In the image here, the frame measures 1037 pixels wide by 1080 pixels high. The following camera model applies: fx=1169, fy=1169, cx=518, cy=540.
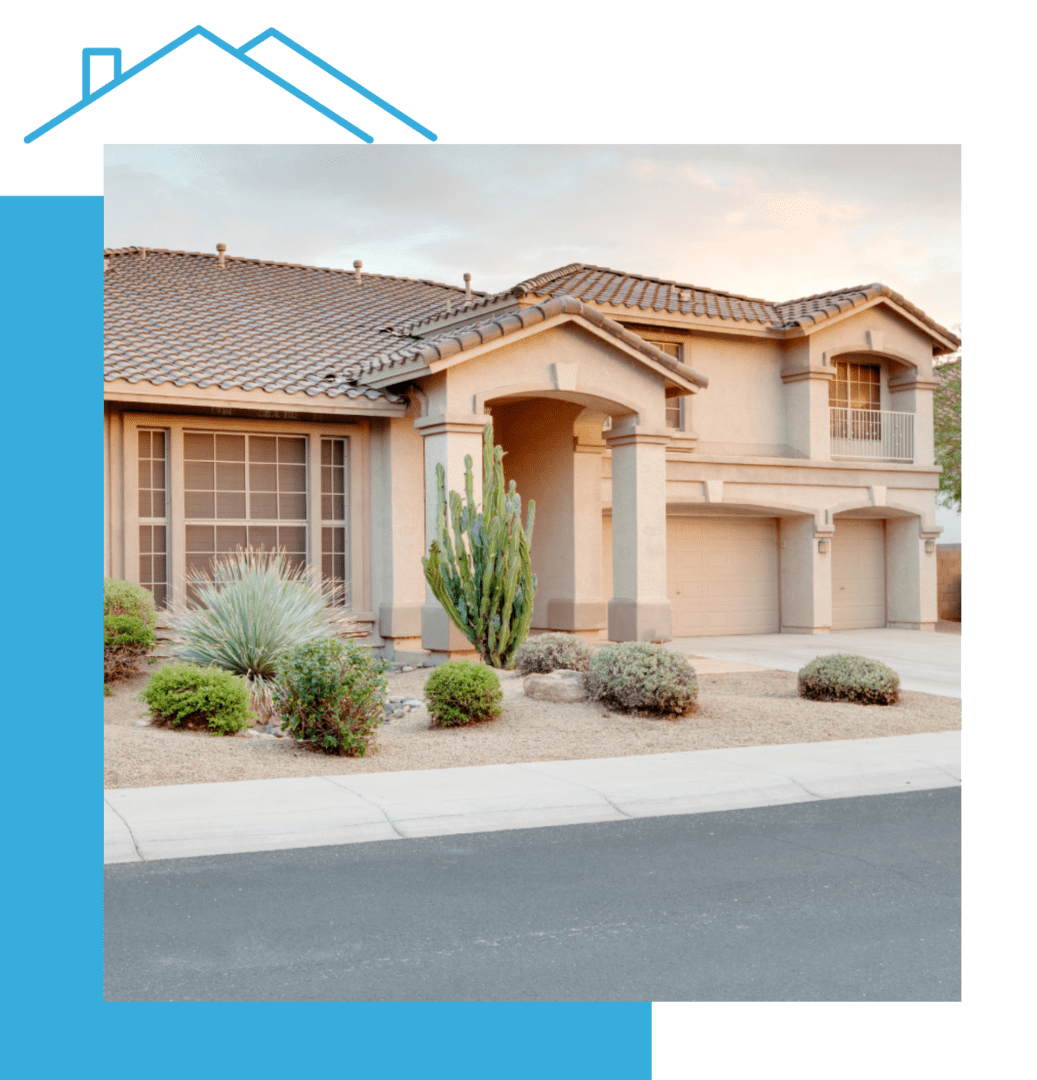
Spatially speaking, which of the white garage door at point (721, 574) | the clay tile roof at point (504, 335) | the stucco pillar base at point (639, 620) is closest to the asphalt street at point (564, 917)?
the clay tile roof at point (504, 335)

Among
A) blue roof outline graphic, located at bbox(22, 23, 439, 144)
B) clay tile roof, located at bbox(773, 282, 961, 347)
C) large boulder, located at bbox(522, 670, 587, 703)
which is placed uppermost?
clay tile roof, located at bbox(773, 282, 961, 347)

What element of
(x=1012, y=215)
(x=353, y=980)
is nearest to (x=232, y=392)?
(x=353, y=980)

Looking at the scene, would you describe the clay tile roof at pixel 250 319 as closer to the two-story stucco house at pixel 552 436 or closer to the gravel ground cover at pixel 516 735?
the two-story stucco house at pixel 552 436

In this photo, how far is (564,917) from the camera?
547cm

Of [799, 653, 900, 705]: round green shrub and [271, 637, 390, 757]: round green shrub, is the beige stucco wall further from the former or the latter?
[271, 637, 390, 757]: round green shrub

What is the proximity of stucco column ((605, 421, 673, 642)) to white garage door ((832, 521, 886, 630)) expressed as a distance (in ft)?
22.2

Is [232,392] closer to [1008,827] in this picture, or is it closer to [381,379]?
[381,379]

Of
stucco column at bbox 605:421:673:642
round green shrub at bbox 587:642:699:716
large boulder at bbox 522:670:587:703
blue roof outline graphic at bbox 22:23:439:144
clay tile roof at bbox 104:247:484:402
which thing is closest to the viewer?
blue roof outline graphic at bbox 22:23:439:144

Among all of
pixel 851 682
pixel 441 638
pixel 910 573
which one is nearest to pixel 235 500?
pixel 441 638

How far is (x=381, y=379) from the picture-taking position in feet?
51.2

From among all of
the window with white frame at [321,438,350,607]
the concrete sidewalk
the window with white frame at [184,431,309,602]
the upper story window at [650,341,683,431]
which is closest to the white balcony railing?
the upper story window at [650,341,683,431]

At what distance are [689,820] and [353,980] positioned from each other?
3.68 metres

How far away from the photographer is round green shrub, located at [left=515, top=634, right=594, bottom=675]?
13305mm

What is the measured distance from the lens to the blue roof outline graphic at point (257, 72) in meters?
3.49
